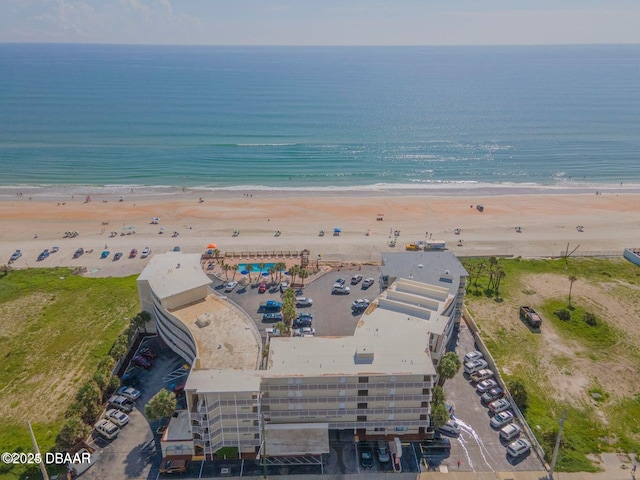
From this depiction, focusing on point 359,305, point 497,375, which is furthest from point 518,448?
point 359,305

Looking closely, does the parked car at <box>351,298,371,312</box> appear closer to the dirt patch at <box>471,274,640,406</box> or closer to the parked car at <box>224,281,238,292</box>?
the dirt patch at <box>471,274,640,406</box>

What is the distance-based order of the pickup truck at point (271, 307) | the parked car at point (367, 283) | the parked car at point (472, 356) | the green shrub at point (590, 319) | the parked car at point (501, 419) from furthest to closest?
the parked car at point (367, 283)
the pickup truck at point (271, 307)
the green shrub at point (590, 319)
the parked car at point (472, 356)
the parked car at point (501, 419)

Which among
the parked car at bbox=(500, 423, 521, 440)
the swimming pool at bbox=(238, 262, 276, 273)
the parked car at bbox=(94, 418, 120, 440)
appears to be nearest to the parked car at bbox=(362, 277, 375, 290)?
the swimming pool at bbox=(238, 262, 276, 273)

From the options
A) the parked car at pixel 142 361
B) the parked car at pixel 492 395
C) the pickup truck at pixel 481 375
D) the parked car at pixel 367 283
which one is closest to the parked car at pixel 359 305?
the parked car at pixel 367 283

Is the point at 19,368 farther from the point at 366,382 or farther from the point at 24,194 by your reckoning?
the point at 24,194

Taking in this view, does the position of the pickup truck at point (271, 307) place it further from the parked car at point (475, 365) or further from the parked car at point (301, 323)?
the parked car at point (475, 365)

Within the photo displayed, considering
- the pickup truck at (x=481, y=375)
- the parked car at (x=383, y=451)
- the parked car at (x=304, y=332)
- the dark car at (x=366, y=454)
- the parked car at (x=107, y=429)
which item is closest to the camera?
the dark car at (x=366, y=454)

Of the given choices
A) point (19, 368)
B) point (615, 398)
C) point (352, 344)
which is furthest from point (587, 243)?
point (19, 368)
